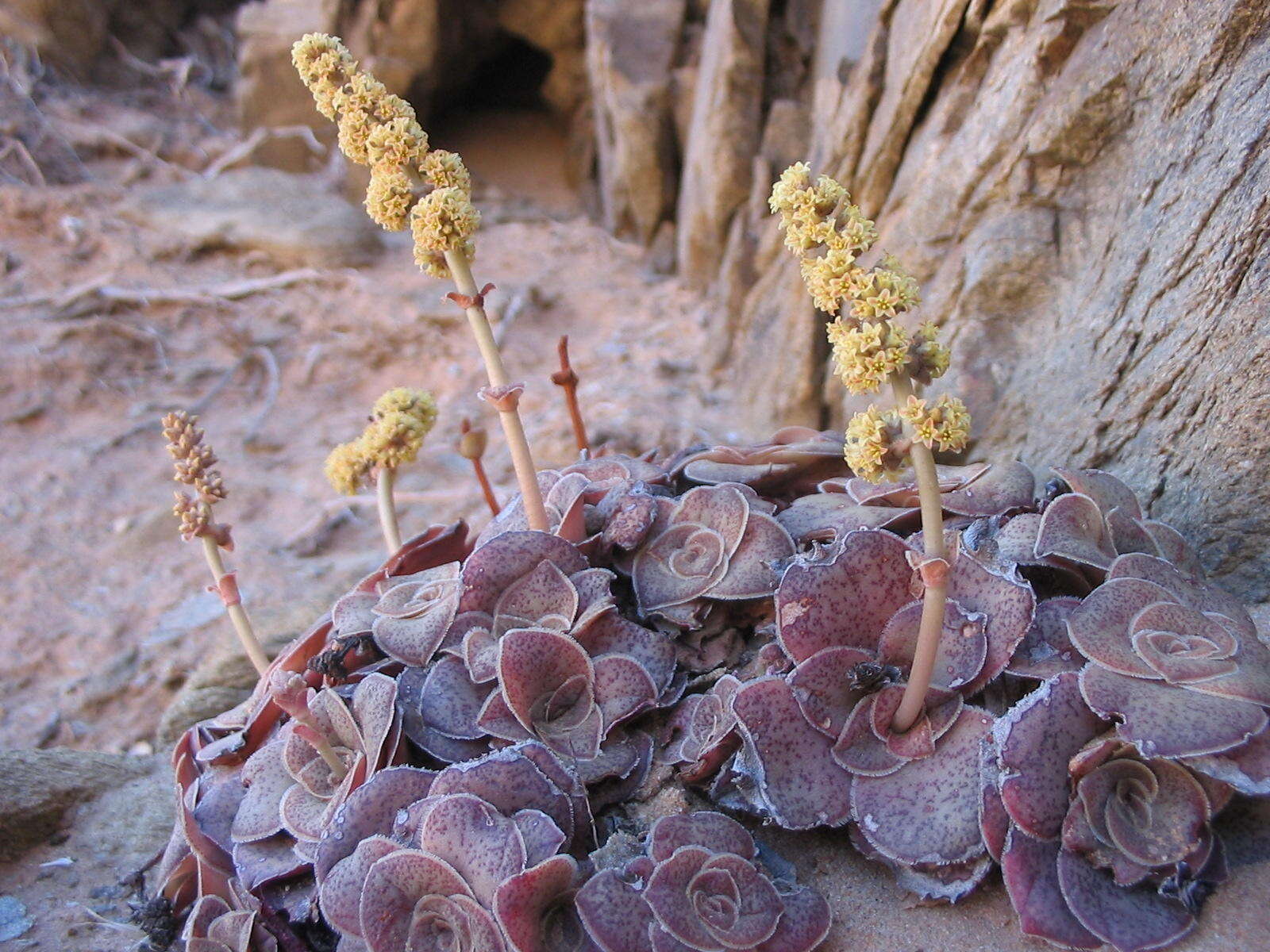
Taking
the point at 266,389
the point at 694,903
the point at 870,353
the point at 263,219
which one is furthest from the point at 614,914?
the point at 263,219

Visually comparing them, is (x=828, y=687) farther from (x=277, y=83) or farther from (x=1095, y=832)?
(x=277, y=83)

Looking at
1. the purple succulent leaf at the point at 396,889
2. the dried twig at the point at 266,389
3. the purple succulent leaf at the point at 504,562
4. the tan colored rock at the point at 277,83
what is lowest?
A: the purple succulent leaf at the point at 396,889

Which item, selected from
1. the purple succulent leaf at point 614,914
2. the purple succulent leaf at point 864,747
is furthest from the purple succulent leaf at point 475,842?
the purple succulent leaf at point 864,747

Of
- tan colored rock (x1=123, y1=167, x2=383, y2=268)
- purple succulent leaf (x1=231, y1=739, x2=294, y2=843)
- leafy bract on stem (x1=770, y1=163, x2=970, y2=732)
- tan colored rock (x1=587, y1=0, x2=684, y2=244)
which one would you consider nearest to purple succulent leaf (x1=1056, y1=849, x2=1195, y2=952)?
leafy bract on stem (x1=770, y1=163, x2=970, y2=732)

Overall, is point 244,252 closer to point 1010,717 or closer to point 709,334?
point 709,334

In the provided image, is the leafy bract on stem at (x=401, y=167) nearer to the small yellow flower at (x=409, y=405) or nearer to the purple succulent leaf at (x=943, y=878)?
the small yellow flower at (x=409, y=405)

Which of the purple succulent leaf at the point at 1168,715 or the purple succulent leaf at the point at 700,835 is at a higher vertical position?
the purple succulent leaf at the point at 1168,715
